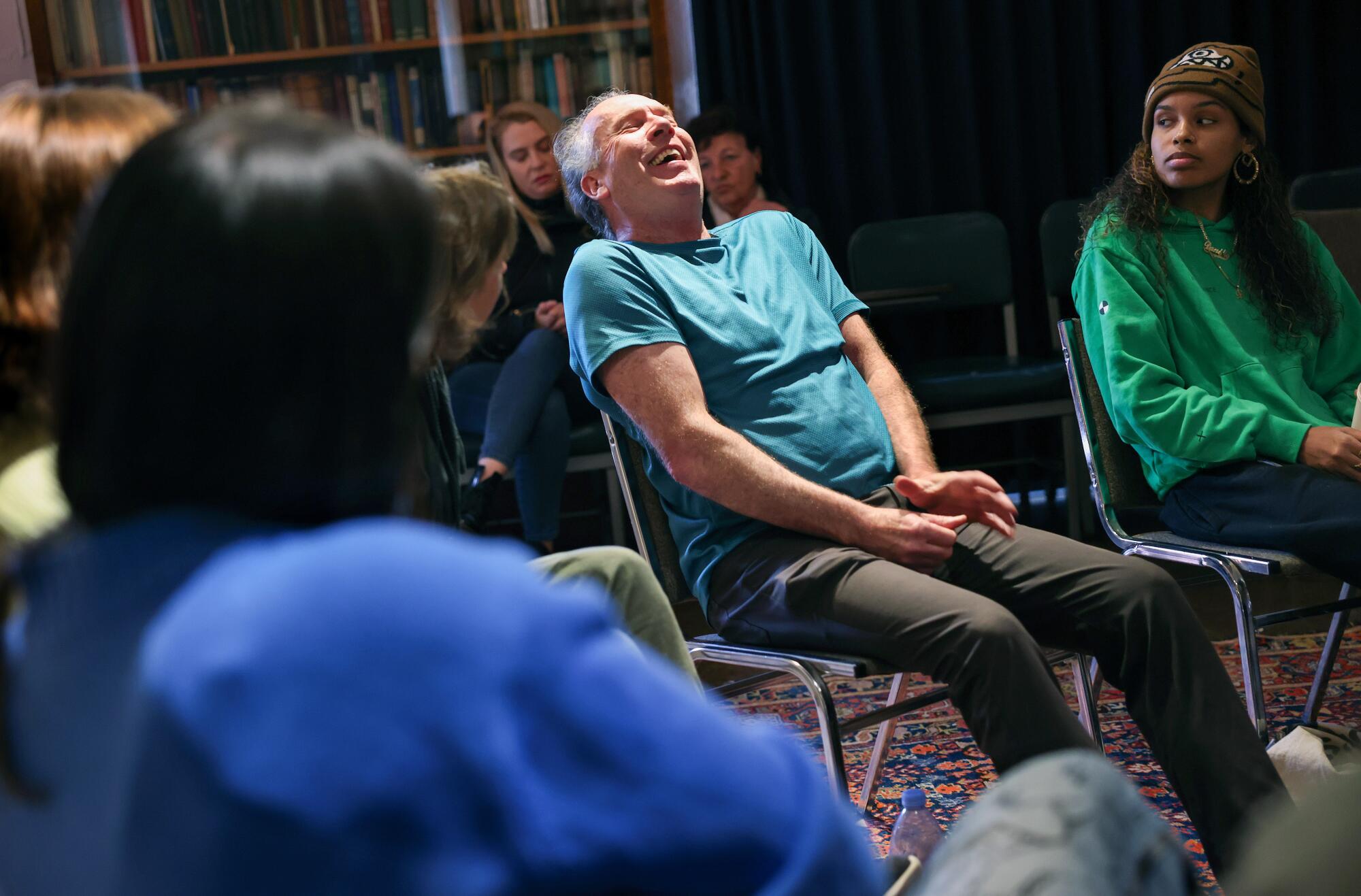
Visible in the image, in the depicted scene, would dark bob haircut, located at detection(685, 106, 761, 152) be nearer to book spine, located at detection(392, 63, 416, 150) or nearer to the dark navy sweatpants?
book spine, located at detection(392, 63, 416, 150)

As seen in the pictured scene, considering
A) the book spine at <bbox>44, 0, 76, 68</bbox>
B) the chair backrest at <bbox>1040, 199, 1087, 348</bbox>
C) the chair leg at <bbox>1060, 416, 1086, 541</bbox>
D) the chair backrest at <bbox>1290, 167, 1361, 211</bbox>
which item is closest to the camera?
the chair backrest at <bbox>1290, 167, 1361, 211</bbox>

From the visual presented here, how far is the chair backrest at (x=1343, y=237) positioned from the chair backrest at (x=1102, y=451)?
78 cm

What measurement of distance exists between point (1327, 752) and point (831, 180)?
10.7 ft

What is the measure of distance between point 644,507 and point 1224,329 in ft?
3.60

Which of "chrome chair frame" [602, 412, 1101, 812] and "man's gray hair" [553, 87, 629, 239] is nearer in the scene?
"chrome chair frame" [602, 412, 1101, 812]

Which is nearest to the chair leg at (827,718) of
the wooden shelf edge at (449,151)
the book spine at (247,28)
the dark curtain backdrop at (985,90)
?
the dark curtain backdrop at (985,90)

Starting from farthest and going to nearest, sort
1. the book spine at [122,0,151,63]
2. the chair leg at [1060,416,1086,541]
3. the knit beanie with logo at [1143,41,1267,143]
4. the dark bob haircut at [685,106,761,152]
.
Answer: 1. the book spine at [122,0,151,63]
2. the dark bob haircut at [685,106,761,152]
3. the chair leg at [1060,416,1086,541]
4. the knit beanie with logo at [1143,41,1267,143]

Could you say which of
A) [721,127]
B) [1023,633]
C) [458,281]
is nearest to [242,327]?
[1023,633]

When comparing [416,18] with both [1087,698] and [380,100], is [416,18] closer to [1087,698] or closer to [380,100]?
[380,100]

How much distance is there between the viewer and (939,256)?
4332 millimetres

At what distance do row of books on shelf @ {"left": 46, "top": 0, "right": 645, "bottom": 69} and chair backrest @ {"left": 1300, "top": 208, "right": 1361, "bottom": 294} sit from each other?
298 cm

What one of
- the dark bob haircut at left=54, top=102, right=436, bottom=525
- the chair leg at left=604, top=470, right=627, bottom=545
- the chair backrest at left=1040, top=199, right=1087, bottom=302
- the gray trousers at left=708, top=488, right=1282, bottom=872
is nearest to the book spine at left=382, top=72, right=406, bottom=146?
the chair leg at left=604, top=470, right=627, bottom=545

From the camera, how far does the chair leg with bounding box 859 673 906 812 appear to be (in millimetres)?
2152

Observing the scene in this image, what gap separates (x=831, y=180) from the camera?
15.6 ft
